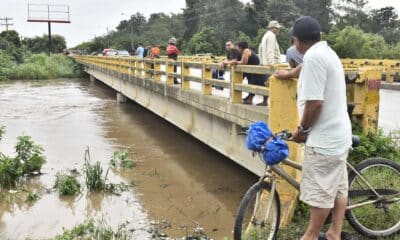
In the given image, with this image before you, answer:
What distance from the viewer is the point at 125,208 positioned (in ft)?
25.1

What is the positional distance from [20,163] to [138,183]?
2462 millimetres

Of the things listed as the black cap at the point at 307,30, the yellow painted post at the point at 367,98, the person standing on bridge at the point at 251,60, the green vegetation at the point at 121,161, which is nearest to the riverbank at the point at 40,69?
the green vegetation at the point at 121,161

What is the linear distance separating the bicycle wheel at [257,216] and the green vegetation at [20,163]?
6.08 metres

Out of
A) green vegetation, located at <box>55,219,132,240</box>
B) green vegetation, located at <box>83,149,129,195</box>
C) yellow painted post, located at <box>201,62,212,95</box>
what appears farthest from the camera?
yellow painted post, located at <box>201,62,212,95</box>

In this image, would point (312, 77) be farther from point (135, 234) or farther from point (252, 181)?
point (252, 181)

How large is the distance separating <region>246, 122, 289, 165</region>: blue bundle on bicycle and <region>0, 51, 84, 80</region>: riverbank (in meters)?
43.7

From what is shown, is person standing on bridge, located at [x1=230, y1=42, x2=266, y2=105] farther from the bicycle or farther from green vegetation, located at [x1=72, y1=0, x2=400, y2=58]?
green vegetation, located at [x1=72, y1=0, x2=400, y2=58]

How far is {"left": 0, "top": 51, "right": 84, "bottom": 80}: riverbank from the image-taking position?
147ft

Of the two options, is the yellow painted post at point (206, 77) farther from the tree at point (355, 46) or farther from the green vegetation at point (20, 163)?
the tree at point (355, 46)

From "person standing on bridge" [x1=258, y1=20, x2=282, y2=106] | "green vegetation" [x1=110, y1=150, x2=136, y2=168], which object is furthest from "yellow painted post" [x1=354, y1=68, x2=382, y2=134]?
"green vegetation" [x1=110, y1=150, x2=136, y2=168]

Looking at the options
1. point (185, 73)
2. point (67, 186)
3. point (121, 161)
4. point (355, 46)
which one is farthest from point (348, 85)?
point (355, 46)

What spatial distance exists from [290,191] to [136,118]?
46.1 ft

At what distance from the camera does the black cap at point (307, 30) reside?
3.63 m

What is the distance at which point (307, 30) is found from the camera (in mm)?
3637
